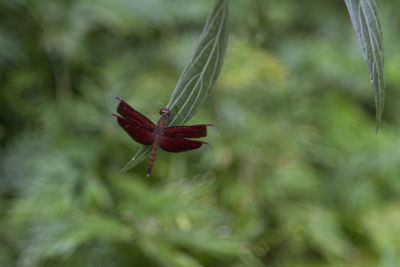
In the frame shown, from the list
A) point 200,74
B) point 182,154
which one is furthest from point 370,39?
point 182,154

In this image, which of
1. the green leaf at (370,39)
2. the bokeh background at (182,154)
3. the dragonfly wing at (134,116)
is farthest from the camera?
the bokeh background at (182,154)

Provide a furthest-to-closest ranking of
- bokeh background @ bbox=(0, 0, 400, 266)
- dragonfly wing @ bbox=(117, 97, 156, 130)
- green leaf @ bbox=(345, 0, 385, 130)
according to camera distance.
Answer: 1. bokeh background @ bbox=(0, 0, 400, 266)
2. dragonfly wing @ bbox=(117, 97, 156, 130)
3. green leaf @ bbox=(345, 0, 385, 130)

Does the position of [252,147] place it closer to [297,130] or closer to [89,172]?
[297,130]

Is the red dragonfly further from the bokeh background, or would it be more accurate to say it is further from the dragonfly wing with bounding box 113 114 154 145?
the bokeh background

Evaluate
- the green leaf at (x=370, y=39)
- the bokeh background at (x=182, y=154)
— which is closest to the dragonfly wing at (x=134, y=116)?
the green leaf at (x=370, y=39)

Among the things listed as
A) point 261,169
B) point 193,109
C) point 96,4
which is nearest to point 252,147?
point 261,169

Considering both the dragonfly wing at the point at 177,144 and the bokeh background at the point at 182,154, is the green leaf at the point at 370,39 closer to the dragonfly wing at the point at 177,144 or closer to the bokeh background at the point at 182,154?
the dragonfly wing at the point at 177,144

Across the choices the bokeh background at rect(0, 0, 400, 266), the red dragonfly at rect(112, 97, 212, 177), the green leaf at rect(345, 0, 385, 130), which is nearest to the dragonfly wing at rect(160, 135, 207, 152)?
the red dragonfly at rect(112, 97, 212, 177)
